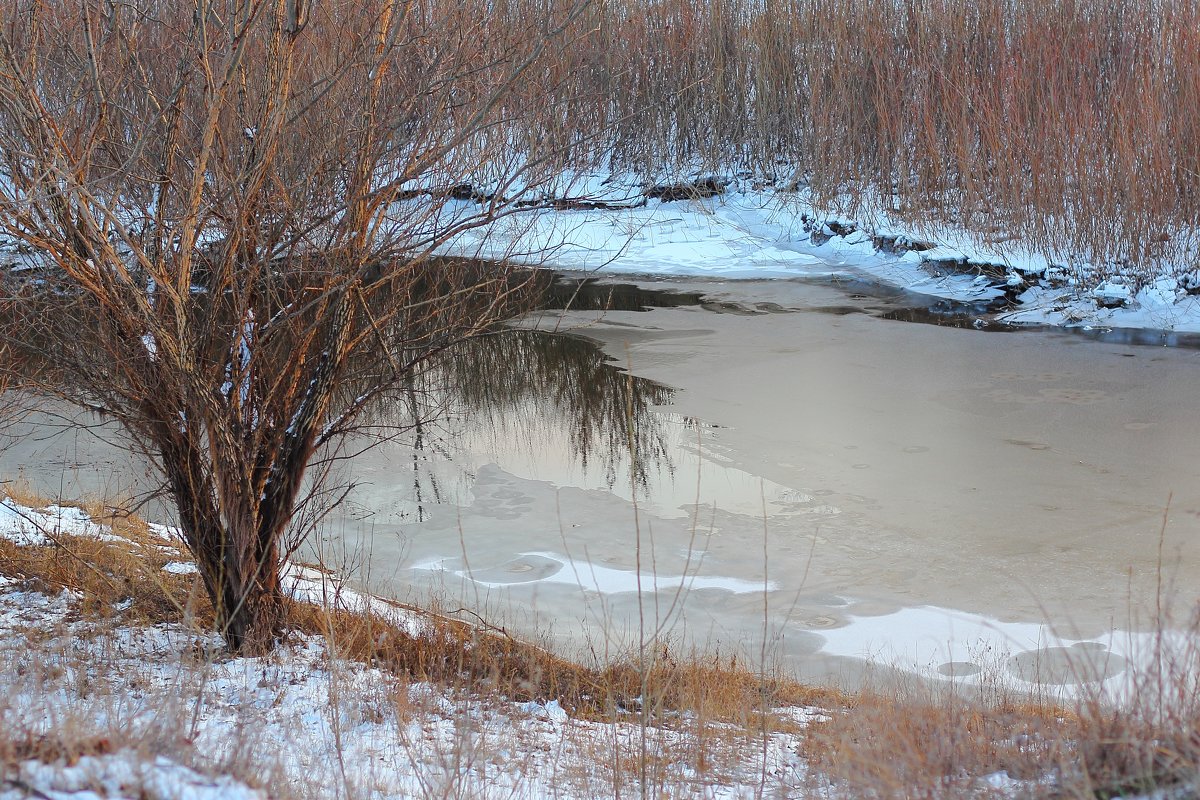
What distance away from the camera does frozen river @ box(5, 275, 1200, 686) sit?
178 inches

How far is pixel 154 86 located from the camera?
376 centimetres

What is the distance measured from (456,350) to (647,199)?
7201 mm

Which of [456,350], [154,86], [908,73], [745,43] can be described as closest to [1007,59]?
[908,73]

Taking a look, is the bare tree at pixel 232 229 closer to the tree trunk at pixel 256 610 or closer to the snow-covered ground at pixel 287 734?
the tree trunk at pixel 256 610

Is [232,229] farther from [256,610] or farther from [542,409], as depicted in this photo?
[542,409]

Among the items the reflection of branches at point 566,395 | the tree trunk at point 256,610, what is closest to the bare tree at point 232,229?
the tree trunk at point 256,610

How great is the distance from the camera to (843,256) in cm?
1348

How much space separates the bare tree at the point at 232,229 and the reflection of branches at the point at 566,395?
9.01 ft

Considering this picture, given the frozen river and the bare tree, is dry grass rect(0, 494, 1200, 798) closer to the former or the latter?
the frozen river

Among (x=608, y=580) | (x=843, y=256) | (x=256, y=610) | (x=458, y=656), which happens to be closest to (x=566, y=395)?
(x=608, y=580)

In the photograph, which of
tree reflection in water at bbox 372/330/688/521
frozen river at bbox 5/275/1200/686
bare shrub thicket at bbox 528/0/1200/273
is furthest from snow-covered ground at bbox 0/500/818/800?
bare shrub thicket at bbox 528/0/1200/273

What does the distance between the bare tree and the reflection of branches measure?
2748 millimetres

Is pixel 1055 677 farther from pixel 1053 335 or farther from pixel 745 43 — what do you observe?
pixel 745 43

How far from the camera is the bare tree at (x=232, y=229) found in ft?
10.4
